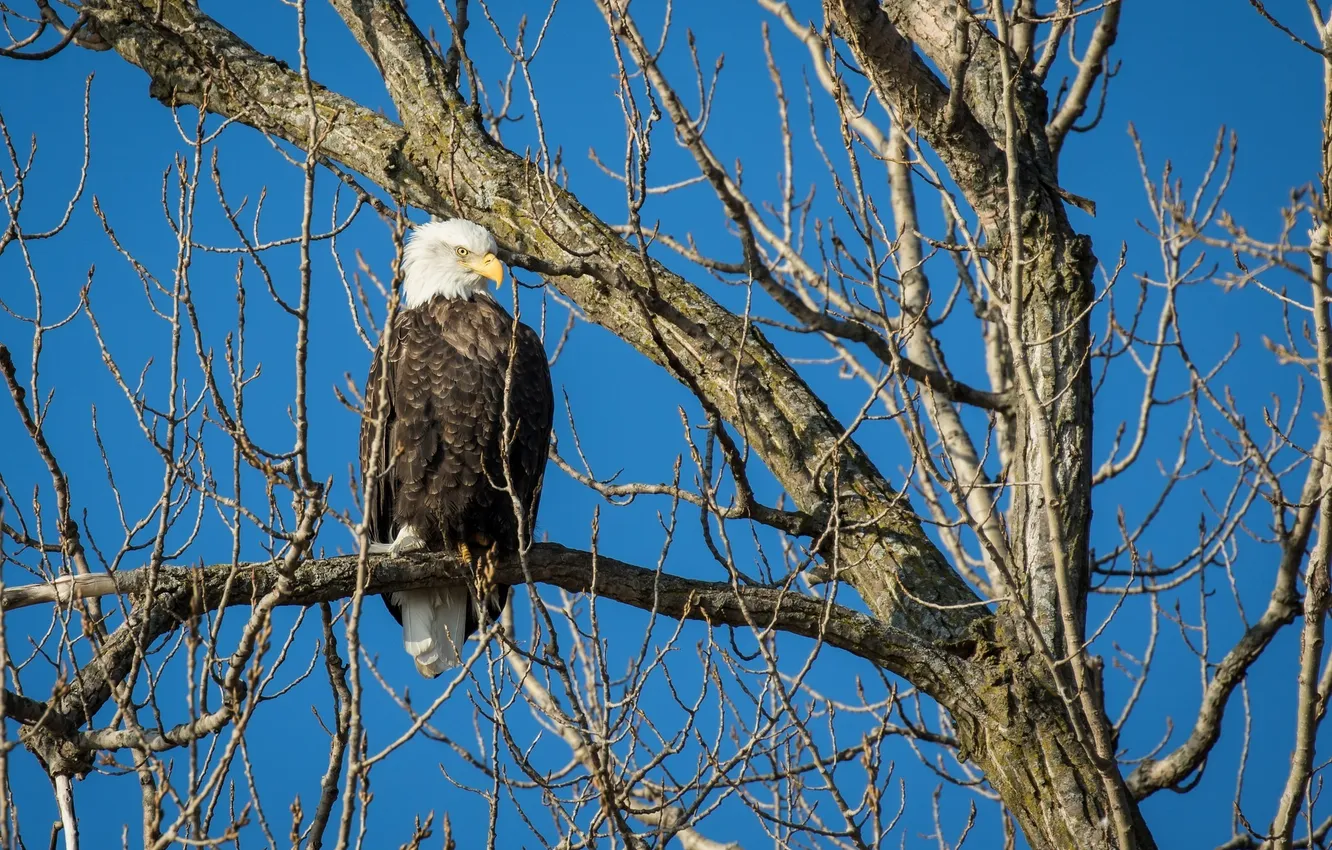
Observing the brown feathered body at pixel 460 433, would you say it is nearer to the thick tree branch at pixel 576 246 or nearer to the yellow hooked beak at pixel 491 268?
the yellow hooked beak at pixel 491 268

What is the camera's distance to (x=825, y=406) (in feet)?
15.1

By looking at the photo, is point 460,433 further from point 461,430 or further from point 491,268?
point 491,268

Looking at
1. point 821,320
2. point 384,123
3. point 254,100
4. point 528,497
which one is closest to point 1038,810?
point 821,320

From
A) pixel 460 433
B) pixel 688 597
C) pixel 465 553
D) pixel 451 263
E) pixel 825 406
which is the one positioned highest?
pixel 451 263

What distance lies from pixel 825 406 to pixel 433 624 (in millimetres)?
1644

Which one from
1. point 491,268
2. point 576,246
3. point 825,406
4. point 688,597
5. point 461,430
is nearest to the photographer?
point 688,597

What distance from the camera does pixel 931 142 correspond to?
4531 millimetres

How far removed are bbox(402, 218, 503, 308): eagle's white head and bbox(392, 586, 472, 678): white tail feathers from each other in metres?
1.05

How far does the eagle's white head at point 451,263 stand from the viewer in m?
4.93

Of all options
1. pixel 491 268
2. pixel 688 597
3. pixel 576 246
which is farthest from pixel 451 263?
pixel 688 597

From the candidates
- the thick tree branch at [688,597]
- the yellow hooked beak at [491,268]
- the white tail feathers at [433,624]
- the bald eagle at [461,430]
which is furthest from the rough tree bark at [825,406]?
the white tail feathers at [433,624]

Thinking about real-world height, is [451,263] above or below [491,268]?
above

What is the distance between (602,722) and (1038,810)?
1353 mm

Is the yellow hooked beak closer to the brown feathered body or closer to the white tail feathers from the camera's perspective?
the brown feathered body
